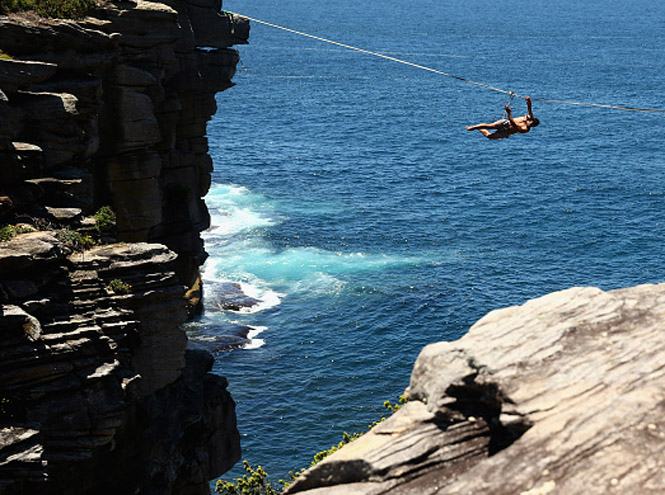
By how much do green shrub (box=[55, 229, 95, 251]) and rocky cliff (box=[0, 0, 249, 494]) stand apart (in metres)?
0.05

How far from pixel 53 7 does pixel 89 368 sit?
740 inches

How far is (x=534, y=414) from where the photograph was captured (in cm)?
1493

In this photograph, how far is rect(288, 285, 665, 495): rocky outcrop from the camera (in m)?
13.9

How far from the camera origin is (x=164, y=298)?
33688 millimetres

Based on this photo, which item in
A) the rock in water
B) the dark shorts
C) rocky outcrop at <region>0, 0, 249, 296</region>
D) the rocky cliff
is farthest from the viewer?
the rock in water

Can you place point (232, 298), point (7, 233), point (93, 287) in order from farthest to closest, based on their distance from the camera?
point (232, 298)
point (93, 287)
point (7, 233)

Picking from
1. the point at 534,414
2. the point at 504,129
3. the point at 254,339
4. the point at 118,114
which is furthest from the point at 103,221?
the point at 254,339

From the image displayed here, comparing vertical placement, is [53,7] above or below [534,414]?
above

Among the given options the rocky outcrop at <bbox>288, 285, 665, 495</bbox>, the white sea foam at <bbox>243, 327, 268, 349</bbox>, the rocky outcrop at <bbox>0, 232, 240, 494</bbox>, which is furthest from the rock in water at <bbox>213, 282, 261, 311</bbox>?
the rocky outcrop at <bbox>288, 285, 665, 495</bbox>

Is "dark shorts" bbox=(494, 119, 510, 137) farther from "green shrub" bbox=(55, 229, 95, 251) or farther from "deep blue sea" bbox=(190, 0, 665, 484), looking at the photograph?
"deep blue sea" bbox=(190, 0, 665, 484)

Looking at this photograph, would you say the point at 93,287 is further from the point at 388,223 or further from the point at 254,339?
the point at 388,223

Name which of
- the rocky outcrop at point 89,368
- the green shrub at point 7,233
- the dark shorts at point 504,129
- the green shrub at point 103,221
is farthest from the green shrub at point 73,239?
the dark shorts at point 504,129

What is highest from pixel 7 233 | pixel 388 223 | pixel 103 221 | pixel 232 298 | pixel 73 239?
pixel 7 233

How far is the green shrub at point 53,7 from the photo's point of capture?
37.2 m
